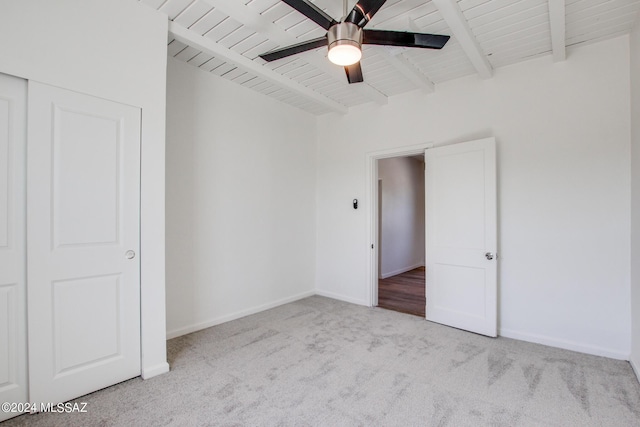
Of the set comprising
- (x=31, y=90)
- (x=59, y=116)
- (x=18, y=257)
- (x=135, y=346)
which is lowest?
(x=135, y=346)

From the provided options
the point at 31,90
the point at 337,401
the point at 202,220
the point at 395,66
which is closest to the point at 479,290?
the point at 337,401

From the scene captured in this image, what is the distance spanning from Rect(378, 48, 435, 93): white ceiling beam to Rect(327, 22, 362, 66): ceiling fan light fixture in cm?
115

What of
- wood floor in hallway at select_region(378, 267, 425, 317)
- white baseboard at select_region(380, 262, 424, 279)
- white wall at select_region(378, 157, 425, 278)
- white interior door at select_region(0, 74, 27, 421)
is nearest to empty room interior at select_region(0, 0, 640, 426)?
white interior door at select_region(0, 74, 27, 421)

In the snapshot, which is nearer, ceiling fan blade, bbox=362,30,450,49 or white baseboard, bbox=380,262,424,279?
ceiling fan blade, bbox=362,30,450,49

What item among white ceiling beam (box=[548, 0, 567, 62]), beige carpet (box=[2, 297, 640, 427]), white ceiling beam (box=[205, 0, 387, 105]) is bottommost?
beige carpet (box=[2, 297, 640, 427])

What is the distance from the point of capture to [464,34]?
2.65m

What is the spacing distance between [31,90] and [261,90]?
8.15 feet

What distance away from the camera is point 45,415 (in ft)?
6.50

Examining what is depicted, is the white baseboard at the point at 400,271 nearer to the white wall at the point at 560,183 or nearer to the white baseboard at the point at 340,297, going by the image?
the white baseboard at the point at 340,297

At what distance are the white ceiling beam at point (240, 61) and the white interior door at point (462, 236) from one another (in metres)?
1.67

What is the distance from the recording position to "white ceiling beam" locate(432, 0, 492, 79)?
2.31 meters

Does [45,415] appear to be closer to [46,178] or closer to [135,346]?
[135,346]

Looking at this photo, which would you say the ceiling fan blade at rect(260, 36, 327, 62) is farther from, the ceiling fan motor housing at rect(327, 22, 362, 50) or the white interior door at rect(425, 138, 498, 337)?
the white interior door at rect(425, 138, 498, 337)

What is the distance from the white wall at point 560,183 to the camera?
2.78 m
